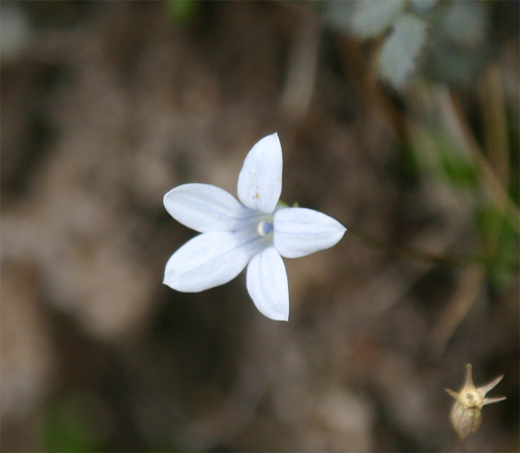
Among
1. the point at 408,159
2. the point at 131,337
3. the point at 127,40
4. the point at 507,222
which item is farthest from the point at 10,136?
the point at 507,222

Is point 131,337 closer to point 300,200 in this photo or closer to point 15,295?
point 15,295

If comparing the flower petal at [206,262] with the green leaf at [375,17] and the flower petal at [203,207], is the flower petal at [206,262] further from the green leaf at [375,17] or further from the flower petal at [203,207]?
the green leaf at [375,17]

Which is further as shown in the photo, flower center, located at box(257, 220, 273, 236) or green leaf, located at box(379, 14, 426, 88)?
flower center, located at box(257, 220, 273, 236)

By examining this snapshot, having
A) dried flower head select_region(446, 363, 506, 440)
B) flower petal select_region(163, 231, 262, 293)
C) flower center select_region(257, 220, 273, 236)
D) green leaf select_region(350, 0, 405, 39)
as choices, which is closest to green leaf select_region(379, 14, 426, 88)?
green leaf select_region(350, 0, 405, 39)

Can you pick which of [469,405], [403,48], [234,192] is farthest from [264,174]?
[234,192]

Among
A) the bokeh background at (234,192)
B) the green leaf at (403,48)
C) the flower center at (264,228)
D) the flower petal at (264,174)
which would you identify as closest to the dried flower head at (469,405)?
the flower petal at (264,174)

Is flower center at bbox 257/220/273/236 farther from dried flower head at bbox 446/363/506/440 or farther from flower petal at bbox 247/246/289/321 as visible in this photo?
dried flower head at bbox 446/363/506/440

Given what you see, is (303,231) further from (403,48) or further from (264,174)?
(403,48)
